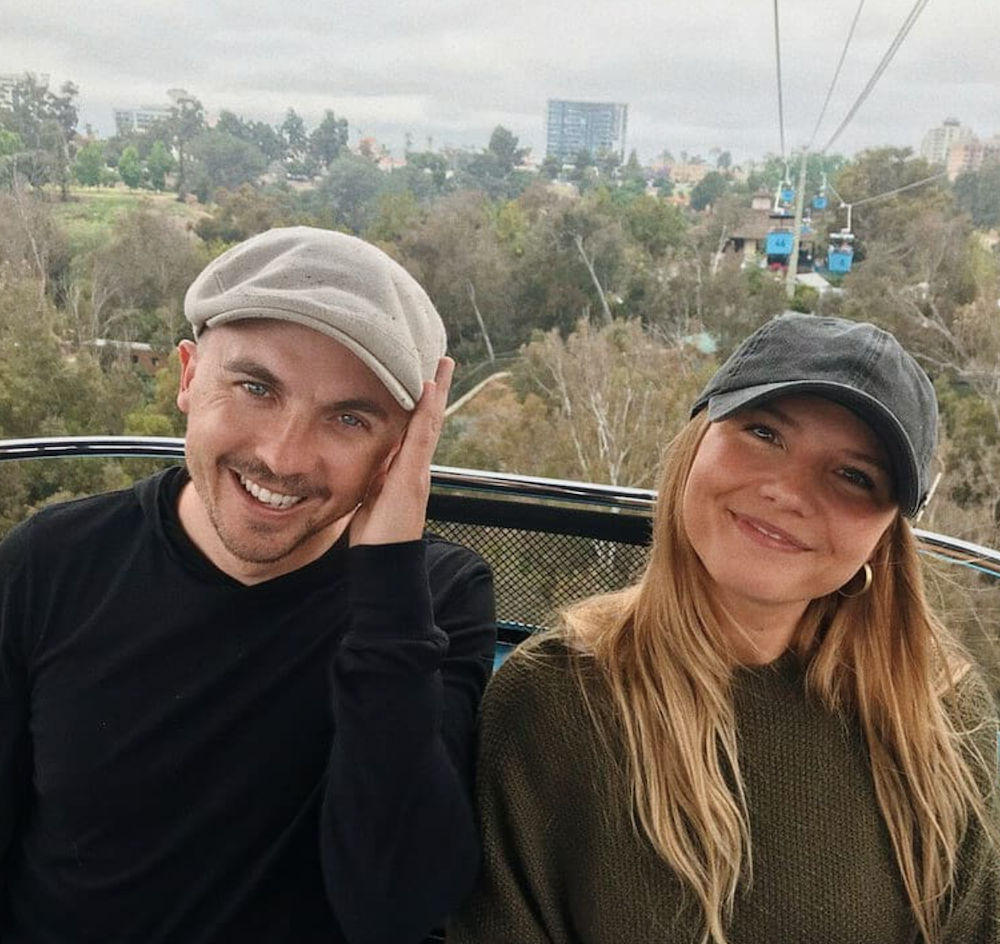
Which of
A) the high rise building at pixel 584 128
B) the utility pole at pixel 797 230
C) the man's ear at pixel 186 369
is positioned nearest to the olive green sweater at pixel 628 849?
the man's ear at pixel 186 369

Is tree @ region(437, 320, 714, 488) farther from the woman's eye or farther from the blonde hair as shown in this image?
the woman's eye

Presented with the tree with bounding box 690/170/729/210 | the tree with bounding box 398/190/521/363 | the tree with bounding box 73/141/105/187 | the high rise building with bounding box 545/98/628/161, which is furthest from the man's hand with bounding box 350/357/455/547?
the high rise building with bounding box 545/98/628/161

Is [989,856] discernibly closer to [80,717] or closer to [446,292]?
[80,717]

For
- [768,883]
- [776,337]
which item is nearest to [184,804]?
[768,883]

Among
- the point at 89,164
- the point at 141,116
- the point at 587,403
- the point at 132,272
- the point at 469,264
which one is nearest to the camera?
the point at 132,272

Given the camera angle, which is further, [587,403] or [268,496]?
[587,403]

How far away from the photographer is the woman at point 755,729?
81cm

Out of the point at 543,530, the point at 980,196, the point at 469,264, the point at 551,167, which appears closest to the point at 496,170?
the point at 551,167

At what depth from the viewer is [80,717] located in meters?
0.85

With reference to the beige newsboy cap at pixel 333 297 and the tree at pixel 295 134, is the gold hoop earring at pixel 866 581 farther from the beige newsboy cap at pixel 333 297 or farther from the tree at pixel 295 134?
the tree at pixel 295 134

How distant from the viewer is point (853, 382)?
2.54 ft

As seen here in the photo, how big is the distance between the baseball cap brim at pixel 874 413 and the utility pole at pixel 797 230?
85.2 inches

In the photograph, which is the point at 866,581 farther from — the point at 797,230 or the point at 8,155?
the point at 8,155

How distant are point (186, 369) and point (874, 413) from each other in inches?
26.2
